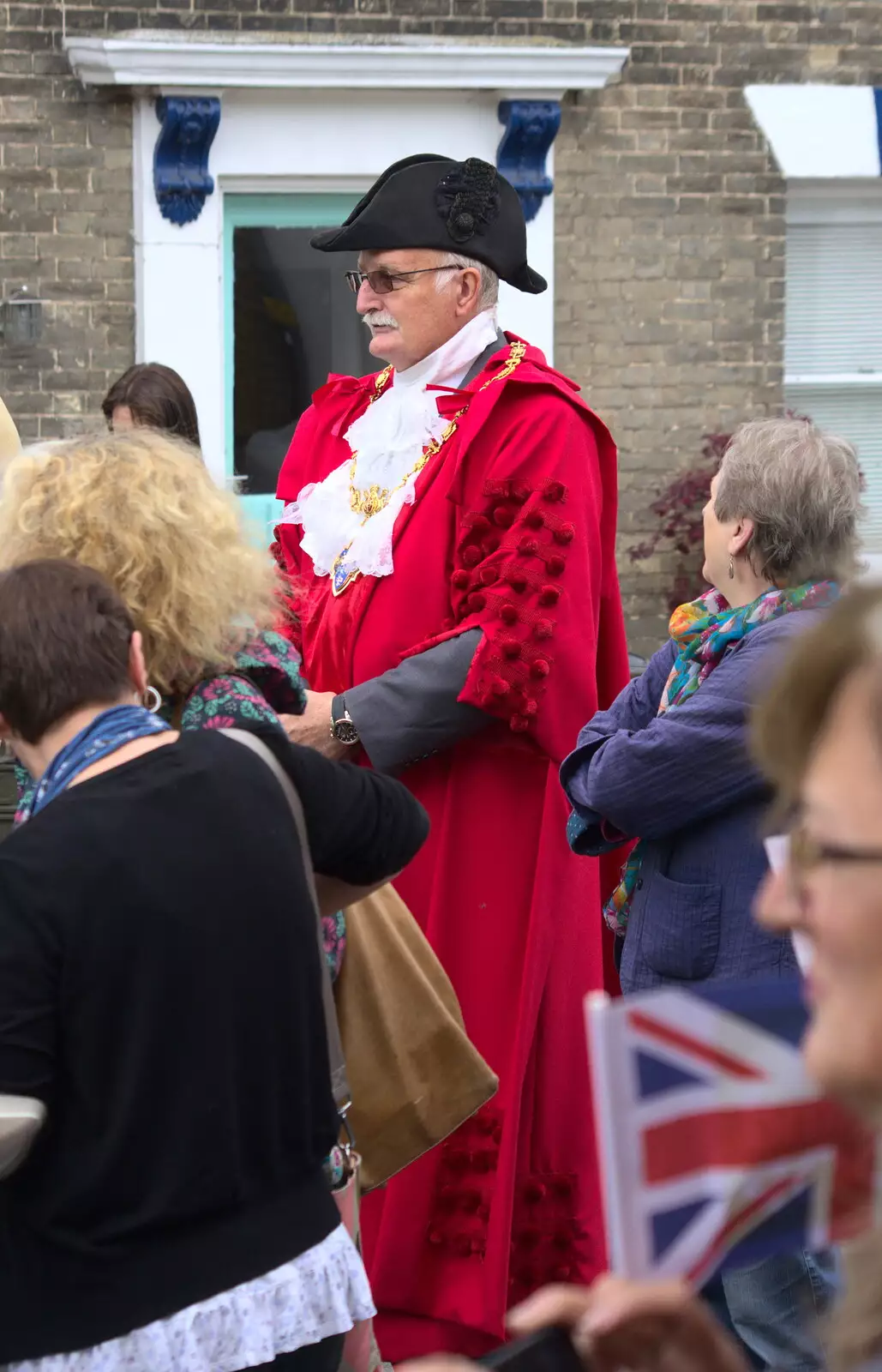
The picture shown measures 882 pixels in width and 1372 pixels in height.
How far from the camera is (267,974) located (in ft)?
6.66

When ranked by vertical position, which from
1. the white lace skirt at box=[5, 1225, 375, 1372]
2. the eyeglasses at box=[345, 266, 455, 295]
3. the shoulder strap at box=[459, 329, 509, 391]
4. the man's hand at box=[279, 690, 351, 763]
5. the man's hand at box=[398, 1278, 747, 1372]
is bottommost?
the white lace skirt at box=[5, 1225, 375, 1372]

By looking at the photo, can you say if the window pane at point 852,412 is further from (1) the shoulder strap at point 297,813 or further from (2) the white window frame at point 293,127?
(1) the shoulder strap at point 297,813

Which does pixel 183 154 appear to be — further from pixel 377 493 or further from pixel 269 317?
pixel 377 493

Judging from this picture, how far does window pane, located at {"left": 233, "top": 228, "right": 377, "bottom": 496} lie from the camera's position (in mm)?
7234

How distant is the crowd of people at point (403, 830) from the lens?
1880 mm

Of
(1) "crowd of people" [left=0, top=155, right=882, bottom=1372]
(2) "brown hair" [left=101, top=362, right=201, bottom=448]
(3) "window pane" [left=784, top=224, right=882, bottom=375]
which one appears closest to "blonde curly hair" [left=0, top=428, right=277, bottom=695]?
(1) "crowd of people" [left=0, top=155, right=882, bottom=1372]

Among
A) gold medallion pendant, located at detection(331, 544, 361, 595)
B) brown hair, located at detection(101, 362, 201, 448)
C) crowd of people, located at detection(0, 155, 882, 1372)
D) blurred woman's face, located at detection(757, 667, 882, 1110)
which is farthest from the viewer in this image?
brown hair, located at detection(101, 362, 201, 448)

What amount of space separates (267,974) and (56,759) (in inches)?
13.5

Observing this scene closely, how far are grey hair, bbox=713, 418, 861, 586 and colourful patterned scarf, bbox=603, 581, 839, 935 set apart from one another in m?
0.05

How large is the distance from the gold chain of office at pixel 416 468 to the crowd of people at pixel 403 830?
1 cm

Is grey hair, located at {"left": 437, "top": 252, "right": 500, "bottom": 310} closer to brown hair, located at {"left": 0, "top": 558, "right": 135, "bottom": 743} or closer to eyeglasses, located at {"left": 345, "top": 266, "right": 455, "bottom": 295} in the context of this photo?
eyeglasses, located at {"left": 345, "top": 266, "right": 455, "bottom": 295}

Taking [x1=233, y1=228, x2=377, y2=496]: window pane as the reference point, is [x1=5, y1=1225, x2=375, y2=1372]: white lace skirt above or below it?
below

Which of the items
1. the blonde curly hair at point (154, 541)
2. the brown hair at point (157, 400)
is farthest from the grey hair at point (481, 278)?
the brown hair at point (157, 400)

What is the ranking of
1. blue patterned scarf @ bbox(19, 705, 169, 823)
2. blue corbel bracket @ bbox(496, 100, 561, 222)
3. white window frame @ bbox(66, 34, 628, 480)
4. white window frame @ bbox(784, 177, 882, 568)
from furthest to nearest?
white window frame @ bbox(784, 177, 882, 568) → blue corbel bracket @ bbox(496, 100, 561, 222) → white window frame @ bbox(66, 34, 628, 480) → blue patterned scarf @ bbox(19, 705, 169, 823)
